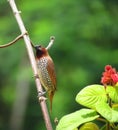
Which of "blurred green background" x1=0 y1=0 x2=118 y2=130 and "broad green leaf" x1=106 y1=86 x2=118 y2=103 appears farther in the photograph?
"blurred green background" x1=0 y1=0 x2=118 y2=130

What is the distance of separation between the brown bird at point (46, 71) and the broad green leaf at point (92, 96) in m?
0.20

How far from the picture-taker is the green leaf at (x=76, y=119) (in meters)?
1.21

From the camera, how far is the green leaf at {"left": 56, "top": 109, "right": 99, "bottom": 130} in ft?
3.98

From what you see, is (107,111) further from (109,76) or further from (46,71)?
(46,71)

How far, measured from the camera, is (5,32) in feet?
24.1

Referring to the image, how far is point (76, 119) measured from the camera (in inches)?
48.4

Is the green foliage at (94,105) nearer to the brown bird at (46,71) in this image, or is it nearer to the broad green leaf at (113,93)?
the broad green leaf at (113,93)

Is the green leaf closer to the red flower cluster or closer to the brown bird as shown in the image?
the red flower cluster

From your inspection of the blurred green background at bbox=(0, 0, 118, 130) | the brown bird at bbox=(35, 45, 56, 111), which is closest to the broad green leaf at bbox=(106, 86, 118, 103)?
the brown bird at bbox=(35, 45, 56, 111)

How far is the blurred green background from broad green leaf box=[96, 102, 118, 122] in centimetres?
542

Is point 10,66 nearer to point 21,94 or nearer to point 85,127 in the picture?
point 21,94

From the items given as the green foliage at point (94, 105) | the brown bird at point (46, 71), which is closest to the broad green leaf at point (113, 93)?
the green foliage at point (94, 105)

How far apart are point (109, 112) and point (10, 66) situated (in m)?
6.08

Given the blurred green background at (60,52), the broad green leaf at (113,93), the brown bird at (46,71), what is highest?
the brown bird at (46,71)
